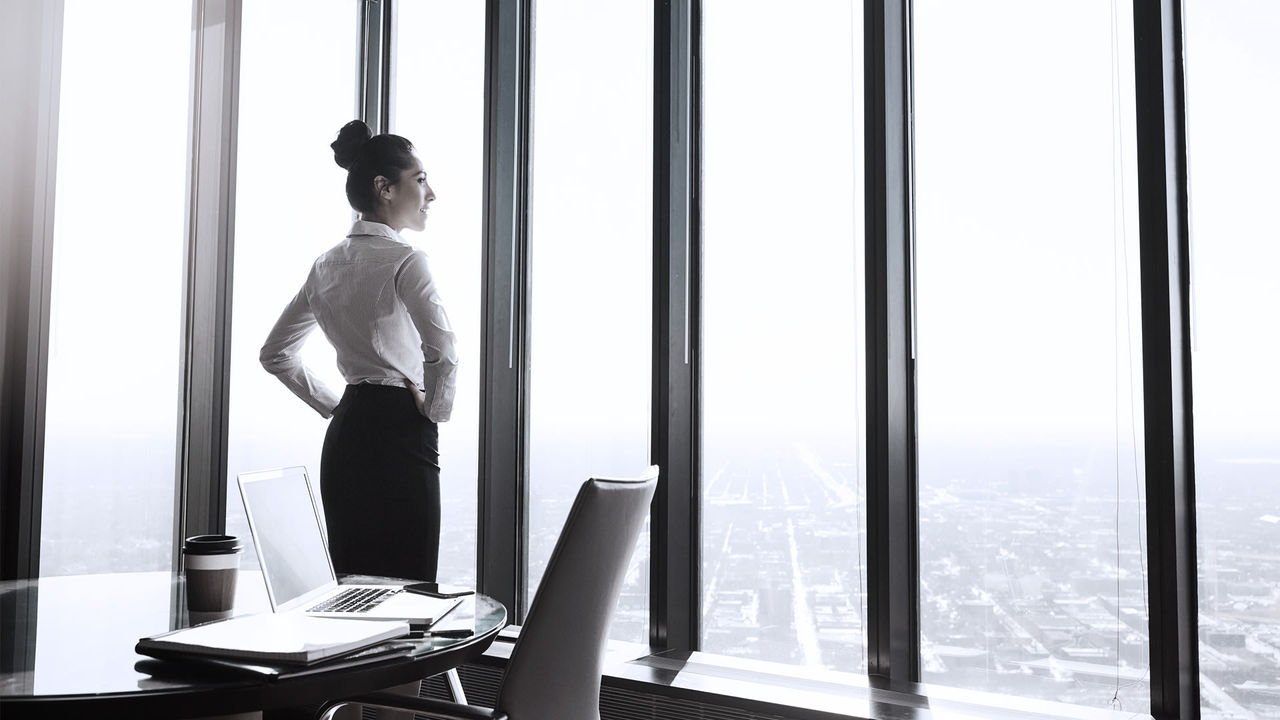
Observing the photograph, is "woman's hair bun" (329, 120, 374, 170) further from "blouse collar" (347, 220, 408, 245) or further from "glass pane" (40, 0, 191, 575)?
"glass pane" (40, 0, 191, 575)

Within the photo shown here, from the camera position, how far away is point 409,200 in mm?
2391

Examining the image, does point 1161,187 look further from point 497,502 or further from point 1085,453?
point 497,502

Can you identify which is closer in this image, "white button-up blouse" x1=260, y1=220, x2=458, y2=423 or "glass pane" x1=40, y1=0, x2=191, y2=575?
"white button-up blouse" x1=260, y1=220, x2=458, y2=423

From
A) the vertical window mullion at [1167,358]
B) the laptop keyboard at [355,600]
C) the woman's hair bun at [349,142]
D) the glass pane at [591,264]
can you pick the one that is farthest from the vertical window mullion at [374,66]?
the vertical window mullion at [1167,358]

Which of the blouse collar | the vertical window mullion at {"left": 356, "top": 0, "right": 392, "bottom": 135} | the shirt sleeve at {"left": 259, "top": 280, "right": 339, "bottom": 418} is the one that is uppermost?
the vertical window mullion at {"left": 356, "top": 0, "right": 392, "bottom": 135}

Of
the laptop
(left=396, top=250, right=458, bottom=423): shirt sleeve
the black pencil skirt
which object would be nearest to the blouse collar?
(left=396, top=250, right=458, bottom=423): shirt sleeve

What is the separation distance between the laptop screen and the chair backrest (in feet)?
1.33

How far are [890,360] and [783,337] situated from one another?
1.03ft

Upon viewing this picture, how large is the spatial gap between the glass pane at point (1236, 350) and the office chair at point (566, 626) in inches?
55.0

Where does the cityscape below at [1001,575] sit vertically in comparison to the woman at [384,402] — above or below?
below

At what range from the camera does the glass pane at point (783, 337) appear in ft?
8.07

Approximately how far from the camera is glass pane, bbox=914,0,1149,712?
7.04 feet

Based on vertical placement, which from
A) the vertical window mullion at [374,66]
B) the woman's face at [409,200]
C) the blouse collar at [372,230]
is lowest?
the blouse collar at [372,230]

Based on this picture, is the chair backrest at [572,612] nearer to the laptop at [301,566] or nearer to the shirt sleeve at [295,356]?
the laptop at [301,566]
